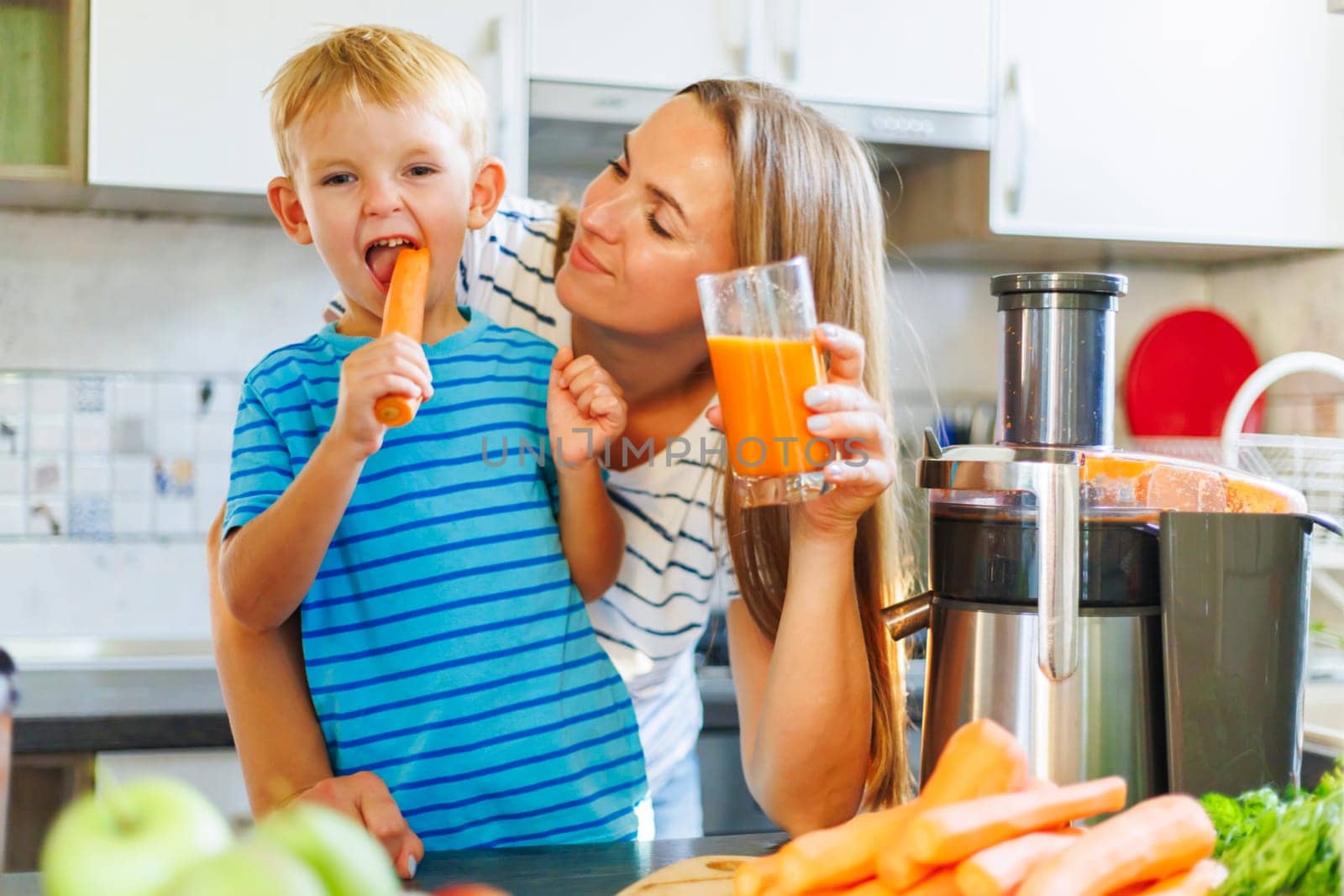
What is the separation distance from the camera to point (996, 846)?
761mm

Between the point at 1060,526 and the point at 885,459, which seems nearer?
the point at 1060,526

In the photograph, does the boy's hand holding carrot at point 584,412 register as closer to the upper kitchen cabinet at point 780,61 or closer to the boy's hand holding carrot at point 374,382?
the boy's hand holding carrot at point 374,382

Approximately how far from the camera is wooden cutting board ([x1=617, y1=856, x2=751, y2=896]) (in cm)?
90

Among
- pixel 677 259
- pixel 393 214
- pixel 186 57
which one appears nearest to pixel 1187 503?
pixel 677 259

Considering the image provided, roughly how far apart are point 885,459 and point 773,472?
10cm

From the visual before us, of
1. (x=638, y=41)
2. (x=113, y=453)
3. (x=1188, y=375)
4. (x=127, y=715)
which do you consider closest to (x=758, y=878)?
(x=127, y=715)

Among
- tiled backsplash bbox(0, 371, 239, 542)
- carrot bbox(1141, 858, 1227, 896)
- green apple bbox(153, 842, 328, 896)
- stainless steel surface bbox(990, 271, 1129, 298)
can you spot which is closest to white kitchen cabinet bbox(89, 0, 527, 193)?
tiled backsplash bbox(0, 371, 239, 542)

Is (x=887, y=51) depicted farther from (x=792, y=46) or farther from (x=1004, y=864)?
(x=1004, y=864)

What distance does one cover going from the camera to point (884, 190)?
2.69 metres

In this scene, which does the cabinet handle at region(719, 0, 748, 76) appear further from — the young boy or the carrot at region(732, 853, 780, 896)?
the carrot at region(732, 853, 780, 896)

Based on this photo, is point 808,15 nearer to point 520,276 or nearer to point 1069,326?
point 520,276

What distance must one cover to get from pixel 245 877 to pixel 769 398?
0.65 metres

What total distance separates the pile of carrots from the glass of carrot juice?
0.29m

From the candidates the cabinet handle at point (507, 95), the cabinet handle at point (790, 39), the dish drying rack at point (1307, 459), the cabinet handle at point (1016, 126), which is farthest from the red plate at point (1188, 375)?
the cabinet handle at point (507, 95)
